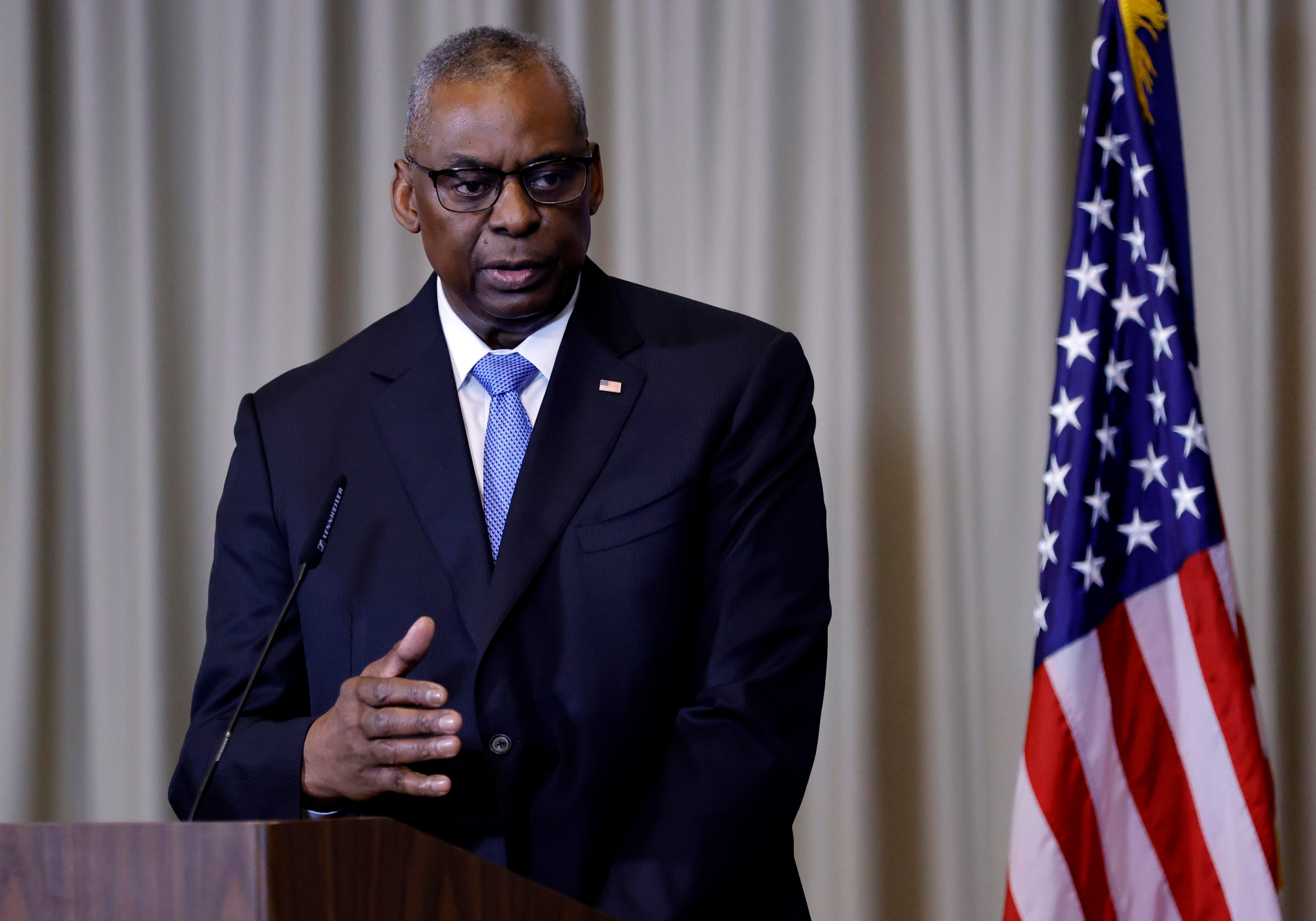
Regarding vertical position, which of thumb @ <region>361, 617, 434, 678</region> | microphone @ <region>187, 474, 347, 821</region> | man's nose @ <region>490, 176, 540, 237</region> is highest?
man's nose @ <region>490, 176, 540, 237</region>

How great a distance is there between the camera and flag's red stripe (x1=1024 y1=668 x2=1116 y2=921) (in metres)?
2.33

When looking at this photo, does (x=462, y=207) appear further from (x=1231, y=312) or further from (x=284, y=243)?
(x=1231, y=312)

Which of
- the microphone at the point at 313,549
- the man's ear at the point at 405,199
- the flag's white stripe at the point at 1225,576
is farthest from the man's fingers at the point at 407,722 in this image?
the flag's white stripe at the point at 1225,576

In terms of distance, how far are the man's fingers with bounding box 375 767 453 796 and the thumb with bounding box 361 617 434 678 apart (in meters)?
0.11

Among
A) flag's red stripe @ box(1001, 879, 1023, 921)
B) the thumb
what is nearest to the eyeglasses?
the thumb

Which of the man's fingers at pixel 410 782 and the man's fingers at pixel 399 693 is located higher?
the man's fingers at pixel 399 693

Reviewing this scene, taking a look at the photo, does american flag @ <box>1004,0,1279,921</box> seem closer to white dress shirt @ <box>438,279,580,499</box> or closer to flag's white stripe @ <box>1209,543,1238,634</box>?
flag's white stripe @ <box>1209,543,1238,634</box>

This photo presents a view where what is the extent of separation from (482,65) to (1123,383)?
126 centimetres

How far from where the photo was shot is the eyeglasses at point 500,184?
195cm

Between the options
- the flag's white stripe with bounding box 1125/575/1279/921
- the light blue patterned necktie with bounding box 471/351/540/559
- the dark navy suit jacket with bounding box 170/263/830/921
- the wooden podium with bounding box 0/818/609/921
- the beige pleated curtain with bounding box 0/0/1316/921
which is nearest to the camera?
the wooden podium with bounding box 0/818/609/921

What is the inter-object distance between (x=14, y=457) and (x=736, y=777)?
7.55 feet

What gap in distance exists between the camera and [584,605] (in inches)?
72.2

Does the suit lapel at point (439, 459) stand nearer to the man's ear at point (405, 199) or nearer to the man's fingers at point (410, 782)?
the man's ear at point (405, 199)

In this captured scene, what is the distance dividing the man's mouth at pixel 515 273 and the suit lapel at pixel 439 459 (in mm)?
144
